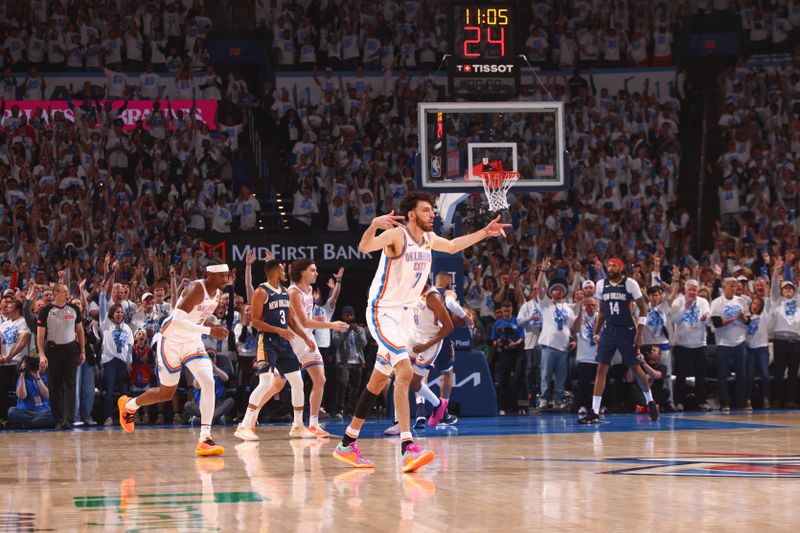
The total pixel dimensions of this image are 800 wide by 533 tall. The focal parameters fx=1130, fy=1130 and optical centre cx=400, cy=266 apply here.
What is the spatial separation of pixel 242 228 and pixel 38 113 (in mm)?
5703

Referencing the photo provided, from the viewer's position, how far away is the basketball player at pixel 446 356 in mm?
14828

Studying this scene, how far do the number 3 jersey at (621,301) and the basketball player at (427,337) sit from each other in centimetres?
218

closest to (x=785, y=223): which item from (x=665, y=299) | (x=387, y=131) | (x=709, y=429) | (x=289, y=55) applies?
(x=665, y=299)

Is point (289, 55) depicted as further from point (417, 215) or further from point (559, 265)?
point (417, 215)

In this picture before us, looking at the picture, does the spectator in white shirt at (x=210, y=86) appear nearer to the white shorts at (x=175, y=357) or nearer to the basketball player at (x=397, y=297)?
the white shorts at (x=175, y=357)

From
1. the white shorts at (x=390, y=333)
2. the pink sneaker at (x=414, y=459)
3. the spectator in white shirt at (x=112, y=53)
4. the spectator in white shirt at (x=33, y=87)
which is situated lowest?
the pink sneaker at (x=414, y=459)

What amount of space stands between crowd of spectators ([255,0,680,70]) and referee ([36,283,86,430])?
13.4 metres

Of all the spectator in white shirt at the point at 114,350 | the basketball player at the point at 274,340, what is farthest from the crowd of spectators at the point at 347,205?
the basketball player at the point at 274,340

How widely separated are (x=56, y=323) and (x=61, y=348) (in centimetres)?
36

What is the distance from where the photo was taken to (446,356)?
15.1 m

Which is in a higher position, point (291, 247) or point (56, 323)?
point (291, 247)

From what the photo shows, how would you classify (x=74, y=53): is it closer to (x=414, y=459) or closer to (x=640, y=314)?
(x=640, y=314)

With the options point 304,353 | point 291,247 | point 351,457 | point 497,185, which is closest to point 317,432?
point 304,353

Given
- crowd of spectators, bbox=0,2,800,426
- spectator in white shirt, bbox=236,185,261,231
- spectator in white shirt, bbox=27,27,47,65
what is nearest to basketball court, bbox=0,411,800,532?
crowd of spectators, bbox=0,2,800,426
